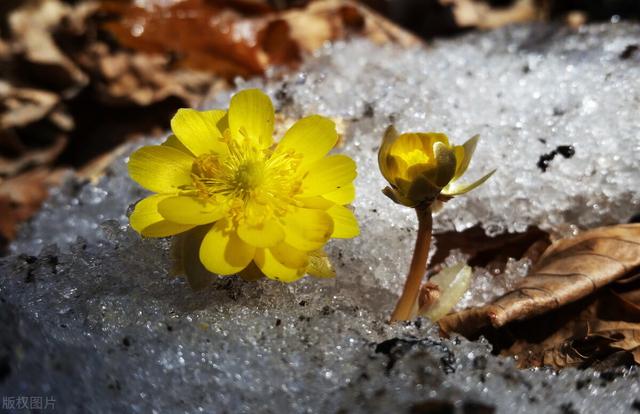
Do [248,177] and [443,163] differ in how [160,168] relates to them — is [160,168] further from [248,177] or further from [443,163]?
[443,163]

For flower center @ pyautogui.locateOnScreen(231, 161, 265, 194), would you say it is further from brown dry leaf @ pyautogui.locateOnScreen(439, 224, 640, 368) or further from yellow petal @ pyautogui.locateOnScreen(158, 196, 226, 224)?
brown dry leaf @ pyautogui.locateOnScreen(439, 224, 640, 368)

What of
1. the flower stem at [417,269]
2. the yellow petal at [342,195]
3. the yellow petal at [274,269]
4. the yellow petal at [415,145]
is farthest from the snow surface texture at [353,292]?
the yellow petal at [415,145]

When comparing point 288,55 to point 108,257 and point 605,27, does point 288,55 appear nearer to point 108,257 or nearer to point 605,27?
point 605,27

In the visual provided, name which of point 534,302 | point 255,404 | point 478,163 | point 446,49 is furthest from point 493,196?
point 446,49

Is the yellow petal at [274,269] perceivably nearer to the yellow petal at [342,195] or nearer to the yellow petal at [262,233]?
the yellow petal at [262,233]

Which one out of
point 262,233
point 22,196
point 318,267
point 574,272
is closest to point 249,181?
point 262,233

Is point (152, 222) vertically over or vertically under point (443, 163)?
under
